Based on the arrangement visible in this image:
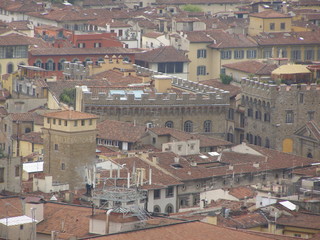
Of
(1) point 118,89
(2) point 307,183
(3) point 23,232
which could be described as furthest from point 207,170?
(3) point 23,232

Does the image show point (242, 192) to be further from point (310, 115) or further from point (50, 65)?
point (50, 65)

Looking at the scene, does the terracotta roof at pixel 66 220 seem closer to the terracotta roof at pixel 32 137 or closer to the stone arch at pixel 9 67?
the terracotta roof at pixel 32 137

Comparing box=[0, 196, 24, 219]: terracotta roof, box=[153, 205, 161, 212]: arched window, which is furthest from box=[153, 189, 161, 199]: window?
box=[0, 196, 24, 219]: terracotta roof

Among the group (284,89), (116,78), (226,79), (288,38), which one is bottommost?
(226,79)

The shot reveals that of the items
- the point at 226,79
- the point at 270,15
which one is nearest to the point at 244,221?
the point at 226,79

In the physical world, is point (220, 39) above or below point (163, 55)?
above

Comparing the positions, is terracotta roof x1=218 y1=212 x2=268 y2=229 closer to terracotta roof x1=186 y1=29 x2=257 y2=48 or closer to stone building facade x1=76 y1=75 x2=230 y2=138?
stone building facade x1=76 y1=75 x2=230 y2=138

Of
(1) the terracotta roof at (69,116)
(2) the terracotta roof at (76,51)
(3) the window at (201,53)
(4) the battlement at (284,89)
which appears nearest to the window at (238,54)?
(3) the window at (201,53)
